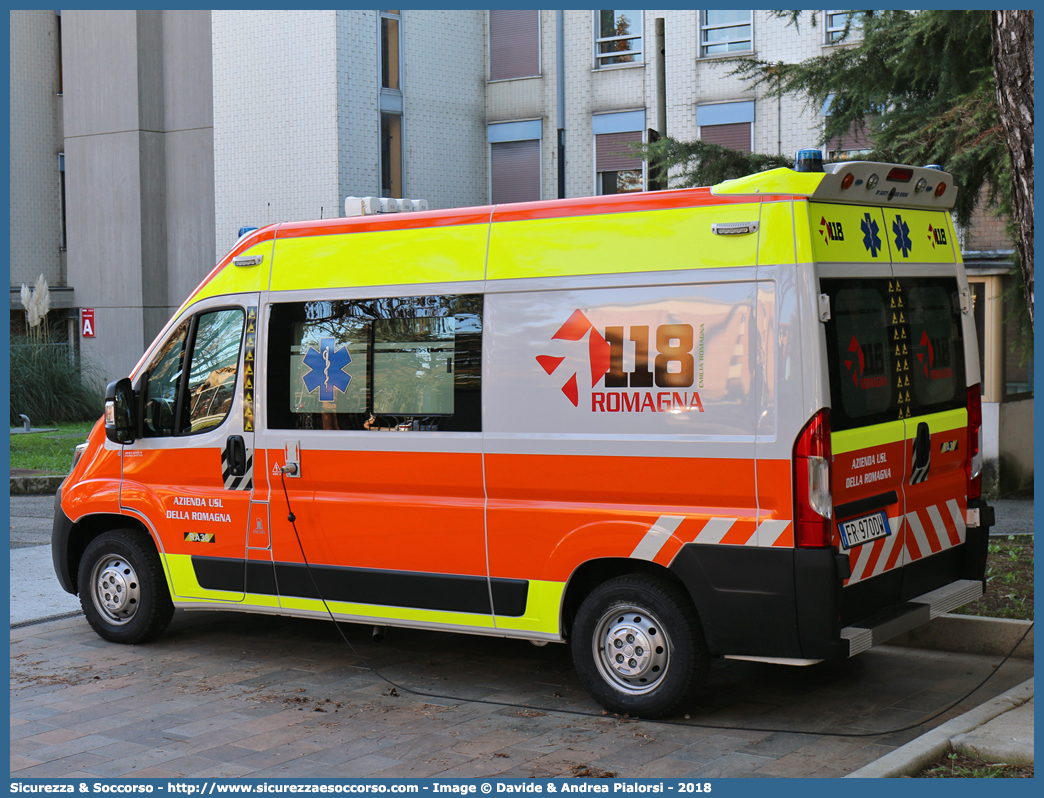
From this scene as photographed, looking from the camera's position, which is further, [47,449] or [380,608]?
[47,449]

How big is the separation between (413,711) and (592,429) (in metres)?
1.72

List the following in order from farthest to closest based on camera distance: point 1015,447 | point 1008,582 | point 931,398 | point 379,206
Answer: point 1015,447, point 1008,582, point 379,206, point 931,398

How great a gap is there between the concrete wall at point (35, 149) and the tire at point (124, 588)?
23834 mm

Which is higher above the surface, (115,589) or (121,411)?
(121,411)

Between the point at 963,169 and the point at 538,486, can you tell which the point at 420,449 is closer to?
the point at 538,486

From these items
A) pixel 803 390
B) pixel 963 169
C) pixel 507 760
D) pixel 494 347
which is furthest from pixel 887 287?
pixel 963 169

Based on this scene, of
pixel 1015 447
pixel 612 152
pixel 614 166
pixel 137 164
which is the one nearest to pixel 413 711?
pixel 1015 447

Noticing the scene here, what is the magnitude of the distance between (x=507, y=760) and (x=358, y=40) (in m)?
20.1

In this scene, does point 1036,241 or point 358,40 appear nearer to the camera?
point 1036,241

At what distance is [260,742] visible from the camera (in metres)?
5.56

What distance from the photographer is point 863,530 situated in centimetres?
563

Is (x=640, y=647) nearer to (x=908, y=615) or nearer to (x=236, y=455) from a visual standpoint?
(x=908, y=615)

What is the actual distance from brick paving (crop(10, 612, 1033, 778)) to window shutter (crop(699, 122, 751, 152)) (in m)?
16.2

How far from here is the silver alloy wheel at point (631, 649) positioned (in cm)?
581
